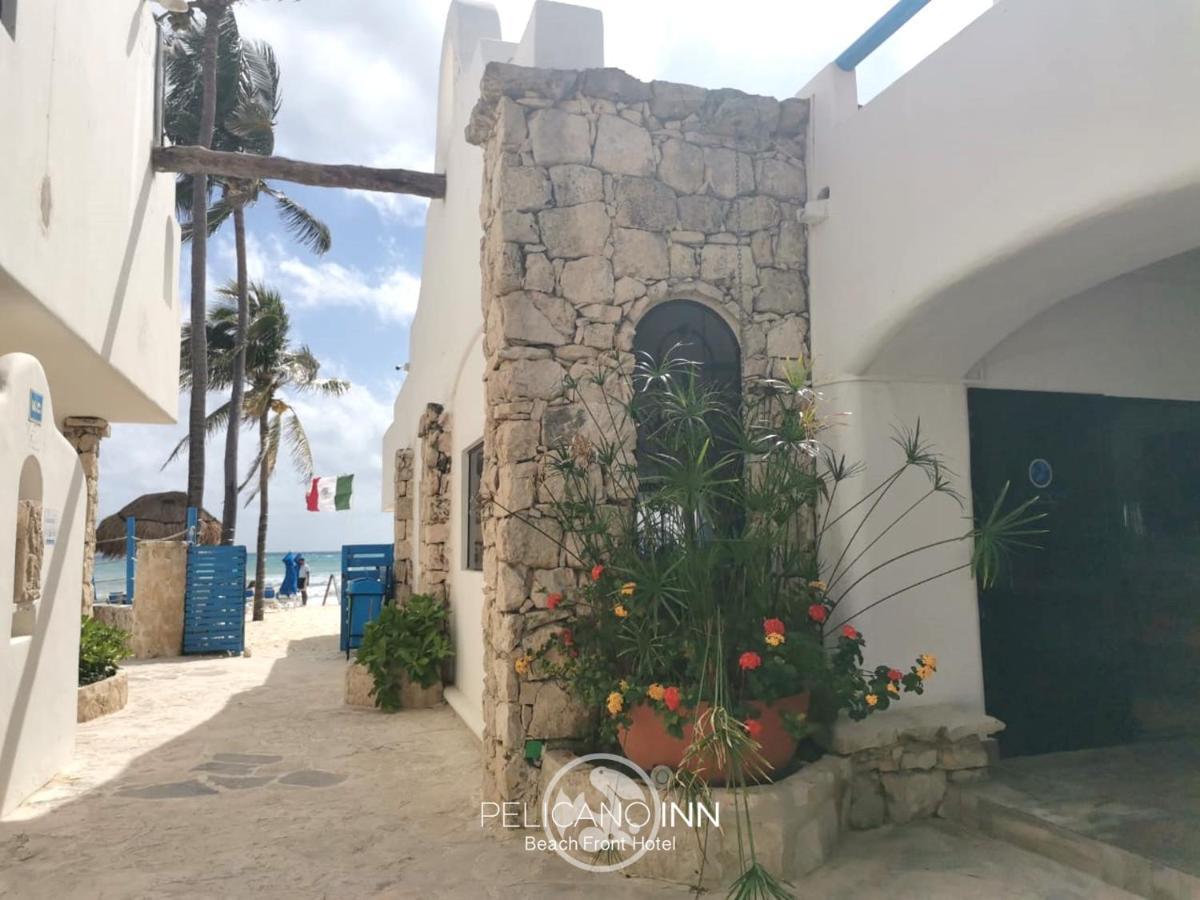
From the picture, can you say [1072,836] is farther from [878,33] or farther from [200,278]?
[200,278]

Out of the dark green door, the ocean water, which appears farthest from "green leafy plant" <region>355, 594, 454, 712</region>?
the ocean water

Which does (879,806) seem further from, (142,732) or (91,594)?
(91,594)

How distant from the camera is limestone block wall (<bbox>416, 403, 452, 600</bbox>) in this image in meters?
8.86

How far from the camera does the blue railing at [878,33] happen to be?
4812mm

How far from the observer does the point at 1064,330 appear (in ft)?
17.9

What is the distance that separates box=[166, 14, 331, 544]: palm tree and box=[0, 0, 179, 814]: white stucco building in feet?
26.7

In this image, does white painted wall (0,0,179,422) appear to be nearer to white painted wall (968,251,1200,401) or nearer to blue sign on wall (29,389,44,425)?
blue sign on wall (29,389,44,425)

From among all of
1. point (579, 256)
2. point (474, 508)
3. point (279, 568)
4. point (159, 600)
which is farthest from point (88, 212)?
point (279, 568)

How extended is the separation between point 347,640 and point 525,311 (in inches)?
312

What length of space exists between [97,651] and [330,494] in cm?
1689

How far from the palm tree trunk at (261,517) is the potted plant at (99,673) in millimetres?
9515

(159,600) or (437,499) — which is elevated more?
(437,499)

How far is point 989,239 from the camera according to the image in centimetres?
408

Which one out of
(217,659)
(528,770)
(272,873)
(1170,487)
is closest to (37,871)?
(272,873)
